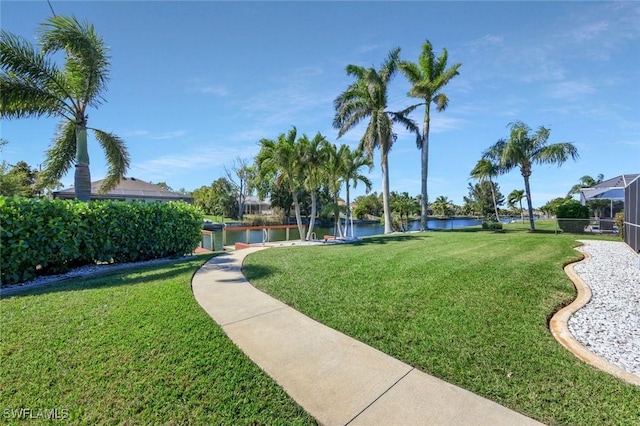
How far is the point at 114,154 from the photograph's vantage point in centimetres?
1011

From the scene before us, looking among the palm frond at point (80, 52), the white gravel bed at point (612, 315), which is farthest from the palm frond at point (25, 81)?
the white gravel bed at point (612, 315)

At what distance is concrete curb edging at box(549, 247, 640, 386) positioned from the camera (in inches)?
103

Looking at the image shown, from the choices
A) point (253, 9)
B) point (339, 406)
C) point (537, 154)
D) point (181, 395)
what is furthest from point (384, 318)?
point (537, 154)

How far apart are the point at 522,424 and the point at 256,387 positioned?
2000 mm

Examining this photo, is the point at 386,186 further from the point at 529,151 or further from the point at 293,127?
the point at 529,151

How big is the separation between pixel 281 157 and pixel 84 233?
8204 millimetres

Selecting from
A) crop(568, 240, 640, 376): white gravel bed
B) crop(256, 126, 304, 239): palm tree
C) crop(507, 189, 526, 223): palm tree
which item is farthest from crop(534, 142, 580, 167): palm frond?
crop(507, 189, 526, 223): palm tree

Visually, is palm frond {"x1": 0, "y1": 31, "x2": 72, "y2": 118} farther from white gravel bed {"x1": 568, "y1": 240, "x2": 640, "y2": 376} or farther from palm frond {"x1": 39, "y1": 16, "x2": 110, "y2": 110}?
white gravel bed {"x1": 568, "y1": 240, "x2": 640, "y2": 376}

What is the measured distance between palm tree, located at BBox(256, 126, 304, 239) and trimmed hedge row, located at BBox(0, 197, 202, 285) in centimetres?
510

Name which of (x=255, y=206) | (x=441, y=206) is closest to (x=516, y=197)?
(x=441, y=206)

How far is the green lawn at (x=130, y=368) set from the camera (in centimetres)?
210

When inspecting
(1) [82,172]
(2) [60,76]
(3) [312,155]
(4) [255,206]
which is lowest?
(1) [82,172]

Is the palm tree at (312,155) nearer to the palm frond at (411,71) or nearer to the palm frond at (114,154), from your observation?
the palm frond at (114,154)

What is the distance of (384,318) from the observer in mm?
3764
